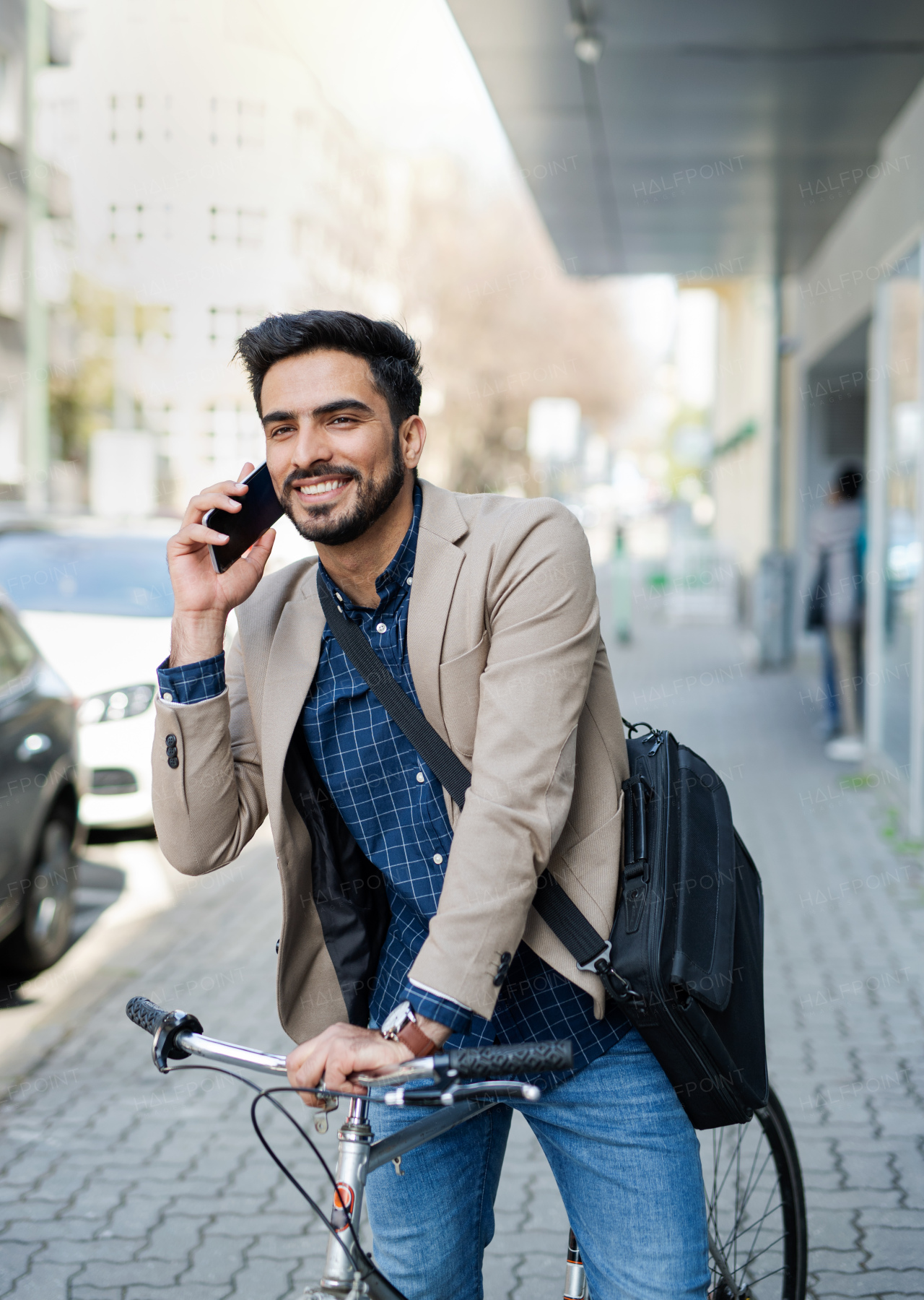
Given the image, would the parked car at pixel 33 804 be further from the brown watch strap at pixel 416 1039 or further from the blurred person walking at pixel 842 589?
the blurred person walking at pixel 842 589

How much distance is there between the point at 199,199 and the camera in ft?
83.1

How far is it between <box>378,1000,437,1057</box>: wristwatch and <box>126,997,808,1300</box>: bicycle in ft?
0.13

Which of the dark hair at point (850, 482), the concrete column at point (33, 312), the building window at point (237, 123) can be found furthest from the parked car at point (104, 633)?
the building window at point (237, 123)

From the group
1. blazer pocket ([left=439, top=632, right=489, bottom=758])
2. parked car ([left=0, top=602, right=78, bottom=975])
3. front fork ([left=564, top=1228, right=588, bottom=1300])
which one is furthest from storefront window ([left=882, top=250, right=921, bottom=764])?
blazer pocket ([left=439, top=632, right=489, bottom=758])

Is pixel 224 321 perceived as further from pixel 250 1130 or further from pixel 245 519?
pixel 245 519

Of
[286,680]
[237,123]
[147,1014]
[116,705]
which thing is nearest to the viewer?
[147,1014]

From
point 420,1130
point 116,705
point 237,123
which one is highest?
point 237,123

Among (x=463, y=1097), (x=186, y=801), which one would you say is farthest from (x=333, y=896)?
(x=463, y=1097)

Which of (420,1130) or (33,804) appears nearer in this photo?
(420,1130)

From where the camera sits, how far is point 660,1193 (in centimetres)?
196

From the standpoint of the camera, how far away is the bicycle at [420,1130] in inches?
63.3

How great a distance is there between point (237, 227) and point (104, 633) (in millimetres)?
21742

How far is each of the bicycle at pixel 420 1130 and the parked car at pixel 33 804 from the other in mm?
3604

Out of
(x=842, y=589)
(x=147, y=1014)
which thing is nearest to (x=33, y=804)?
(x=147, y=1014)
